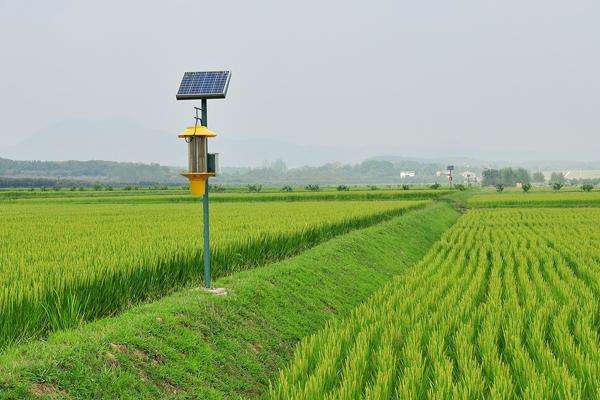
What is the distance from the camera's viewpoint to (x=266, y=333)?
6.86 m

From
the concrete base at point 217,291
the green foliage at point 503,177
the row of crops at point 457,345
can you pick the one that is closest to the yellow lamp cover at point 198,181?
the concrete base at point 217,291

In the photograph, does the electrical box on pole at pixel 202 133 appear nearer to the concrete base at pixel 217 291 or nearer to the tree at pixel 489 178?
the concrete base at pixel 217 291

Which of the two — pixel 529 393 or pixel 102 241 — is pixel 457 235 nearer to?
pixel 102 241

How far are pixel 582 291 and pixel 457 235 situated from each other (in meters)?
11.4

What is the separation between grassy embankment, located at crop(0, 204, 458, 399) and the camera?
4.16 meters

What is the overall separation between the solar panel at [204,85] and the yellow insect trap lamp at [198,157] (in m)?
0.48

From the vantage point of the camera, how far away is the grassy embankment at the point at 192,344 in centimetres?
416

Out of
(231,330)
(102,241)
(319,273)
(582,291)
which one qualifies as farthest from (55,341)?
(582,291)

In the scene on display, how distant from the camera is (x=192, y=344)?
18.1ft

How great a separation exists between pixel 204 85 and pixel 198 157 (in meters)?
1.04

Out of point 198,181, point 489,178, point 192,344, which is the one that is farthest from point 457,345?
point 489,178

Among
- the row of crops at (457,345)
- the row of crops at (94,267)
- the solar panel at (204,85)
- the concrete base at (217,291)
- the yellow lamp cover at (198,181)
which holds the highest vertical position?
the solar panel at (204,85)

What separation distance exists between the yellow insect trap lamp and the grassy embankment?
1.51 m

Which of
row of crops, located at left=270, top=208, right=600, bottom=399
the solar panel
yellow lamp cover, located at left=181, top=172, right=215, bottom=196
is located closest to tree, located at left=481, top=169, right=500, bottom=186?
row of crops, located at left=270, top=208, right=600, bottom=399
